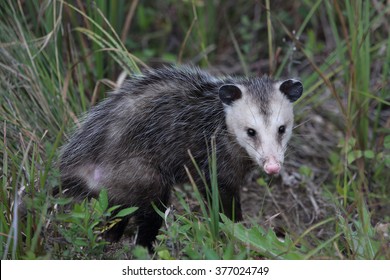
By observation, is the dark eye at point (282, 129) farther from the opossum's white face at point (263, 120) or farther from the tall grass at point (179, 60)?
the tall grass at point (179, 60)

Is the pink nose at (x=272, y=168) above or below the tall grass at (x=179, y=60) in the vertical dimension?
above

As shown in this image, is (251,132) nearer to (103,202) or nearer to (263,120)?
(263,120)

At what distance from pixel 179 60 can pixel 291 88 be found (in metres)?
1.06

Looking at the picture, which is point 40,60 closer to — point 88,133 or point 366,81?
point 88,133

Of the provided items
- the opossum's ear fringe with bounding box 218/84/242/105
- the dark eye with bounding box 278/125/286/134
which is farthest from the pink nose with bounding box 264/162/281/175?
the opossum's ear fringe with bounding box 218/84/242/105

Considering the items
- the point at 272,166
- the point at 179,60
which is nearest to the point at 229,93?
the point at 272,166

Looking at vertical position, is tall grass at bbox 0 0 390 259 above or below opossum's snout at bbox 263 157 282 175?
below

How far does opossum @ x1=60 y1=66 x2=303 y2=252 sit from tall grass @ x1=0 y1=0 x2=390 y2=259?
11 cm

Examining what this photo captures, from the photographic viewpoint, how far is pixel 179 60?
3.70 metres

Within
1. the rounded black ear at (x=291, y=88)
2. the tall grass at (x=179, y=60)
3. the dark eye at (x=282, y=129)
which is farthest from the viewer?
the rounded black ear at (x=291, y=88)

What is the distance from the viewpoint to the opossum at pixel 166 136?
8.79ft

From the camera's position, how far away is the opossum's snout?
96.0 inches

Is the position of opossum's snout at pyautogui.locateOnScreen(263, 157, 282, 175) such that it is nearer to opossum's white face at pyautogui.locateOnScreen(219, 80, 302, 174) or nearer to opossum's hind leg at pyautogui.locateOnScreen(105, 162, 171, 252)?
opossum's white face at pyautogui.locateOnScreen(219, 80, 302, 174)

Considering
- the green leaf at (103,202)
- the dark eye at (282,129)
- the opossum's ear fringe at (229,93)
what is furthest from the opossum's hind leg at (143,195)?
the dark eye at (282,129)
